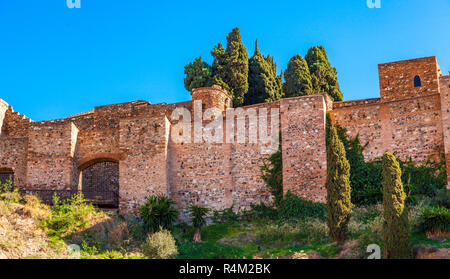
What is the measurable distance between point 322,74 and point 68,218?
16086 millimetres

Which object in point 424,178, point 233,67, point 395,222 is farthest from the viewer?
point 233,67

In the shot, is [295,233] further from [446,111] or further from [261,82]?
[261,82]

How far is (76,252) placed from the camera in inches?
613

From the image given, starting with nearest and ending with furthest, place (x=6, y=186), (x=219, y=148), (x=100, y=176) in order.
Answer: (x=6, y=186), (x=219, y=148), (x=100, y=176)

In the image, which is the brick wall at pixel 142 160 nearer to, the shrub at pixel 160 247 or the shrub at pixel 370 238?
the shrub at pixel 160 247

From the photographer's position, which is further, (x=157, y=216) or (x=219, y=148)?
(x=219, y=148)

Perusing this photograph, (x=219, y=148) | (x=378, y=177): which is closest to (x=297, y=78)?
(x=219, y=148)

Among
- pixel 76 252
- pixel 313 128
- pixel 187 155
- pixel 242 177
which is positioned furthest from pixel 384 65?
pixel 76 252

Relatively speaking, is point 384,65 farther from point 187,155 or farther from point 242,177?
point 187,155

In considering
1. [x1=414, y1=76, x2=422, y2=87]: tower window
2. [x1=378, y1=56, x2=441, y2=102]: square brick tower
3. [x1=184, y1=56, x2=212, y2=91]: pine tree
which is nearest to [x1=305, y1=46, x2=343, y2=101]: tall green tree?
[x1=184, y1=56, x2=212, y2=91]: pine tree

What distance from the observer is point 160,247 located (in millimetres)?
15836

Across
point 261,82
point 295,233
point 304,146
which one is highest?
point 261,82

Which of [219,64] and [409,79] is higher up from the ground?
[219,64]
